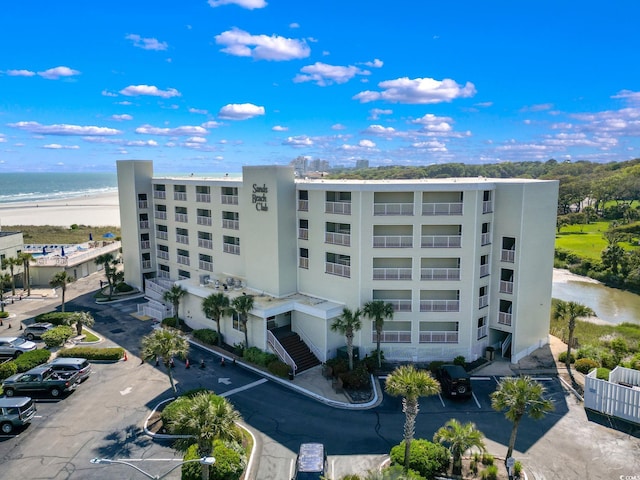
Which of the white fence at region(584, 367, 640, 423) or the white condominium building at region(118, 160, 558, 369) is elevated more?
the white condominium building at region(118, 160, 558, 369)

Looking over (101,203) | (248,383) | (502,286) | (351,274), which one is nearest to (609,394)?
(502,286)

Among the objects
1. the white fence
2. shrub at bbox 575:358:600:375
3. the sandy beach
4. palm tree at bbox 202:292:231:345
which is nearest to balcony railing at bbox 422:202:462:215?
the white fence

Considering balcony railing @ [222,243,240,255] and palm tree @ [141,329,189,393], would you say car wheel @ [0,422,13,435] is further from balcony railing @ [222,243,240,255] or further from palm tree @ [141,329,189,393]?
balcony railing @ [222,243,240,255]

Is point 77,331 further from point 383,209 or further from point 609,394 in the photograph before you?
point 609,394

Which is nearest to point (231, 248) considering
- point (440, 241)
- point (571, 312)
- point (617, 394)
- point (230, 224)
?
point (230, 224)

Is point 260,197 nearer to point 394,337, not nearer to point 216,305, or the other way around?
point 216,305

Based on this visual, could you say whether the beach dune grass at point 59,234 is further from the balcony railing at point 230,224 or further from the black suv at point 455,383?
the black suv at point 455,383
